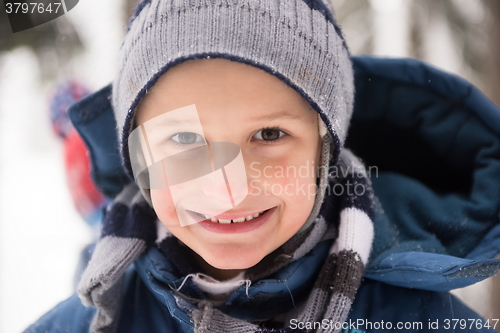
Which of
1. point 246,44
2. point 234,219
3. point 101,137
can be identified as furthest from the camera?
point 101,137

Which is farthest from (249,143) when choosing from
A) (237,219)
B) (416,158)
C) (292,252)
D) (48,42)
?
(48,42)

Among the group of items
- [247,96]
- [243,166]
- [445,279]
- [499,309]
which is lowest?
[499,309]

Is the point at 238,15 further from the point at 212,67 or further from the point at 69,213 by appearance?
the point at 69,213

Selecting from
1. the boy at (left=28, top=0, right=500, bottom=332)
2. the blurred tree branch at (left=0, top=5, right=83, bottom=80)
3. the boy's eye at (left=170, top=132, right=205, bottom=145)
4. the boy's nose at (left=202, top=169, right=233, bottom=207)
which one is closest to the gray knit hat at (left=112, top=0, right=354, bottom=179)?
the boy at (left=28, top=0, right=500, bottom=332)

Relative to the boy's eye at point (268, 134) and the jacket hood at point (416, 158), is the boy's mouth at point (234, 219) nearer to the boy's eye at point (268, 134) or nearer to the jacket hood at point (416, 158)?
the boy's eye at point (268, 134)

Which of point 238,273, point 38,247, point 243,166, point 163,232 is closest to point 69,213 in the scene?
point 38,247

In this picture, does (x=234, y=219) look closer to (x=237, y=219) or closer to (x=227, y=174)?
(x=237, y=219)

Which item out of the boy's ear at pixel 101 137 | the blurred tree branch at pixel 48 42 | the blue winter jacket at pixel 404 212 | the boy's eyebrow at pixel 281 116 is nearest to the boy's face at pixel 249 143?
the boy's eyebrow at pixel 281 116

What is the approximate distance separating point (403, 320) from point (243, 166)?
52 centimetres

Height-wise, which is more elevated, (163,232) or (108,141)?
(108,141)

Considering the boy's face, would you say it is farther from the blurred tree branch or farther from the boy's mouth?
the blurred tree branch

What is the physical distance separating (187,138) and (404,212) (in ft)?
2.16

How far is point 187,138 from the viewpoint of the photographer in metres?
0.81

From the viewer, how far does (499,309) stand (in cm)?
149
